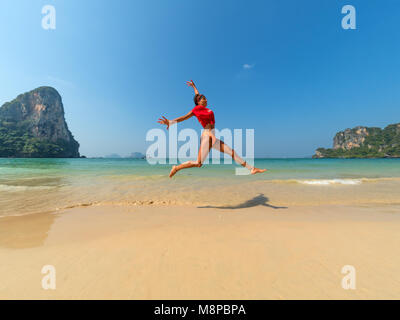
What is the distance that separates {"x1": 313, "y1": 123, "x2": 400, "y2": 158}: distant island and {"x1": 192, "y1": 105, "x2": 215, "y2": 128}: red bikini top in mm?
114424

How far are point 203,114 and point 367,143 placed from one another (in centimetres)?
12786

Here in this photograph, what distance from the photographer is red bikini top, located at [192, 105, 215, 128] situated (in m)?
4.11

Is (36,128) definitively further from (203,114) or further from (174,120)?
(203,114)

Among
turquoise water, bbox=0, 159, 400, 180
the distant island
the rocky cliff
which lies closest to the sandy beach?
turquoise water, bbox=0, 159, 400, 180

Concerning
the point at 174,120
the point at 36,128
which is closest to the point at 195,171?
the point at 174,120

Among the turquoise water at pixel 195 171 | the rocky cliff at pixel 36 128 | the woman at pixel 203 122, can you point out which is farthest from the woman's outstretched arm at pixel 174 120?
the rocky cliff at pixel 36 128

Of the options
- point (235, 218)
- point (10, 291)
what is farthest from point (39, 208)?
point (235, 218)

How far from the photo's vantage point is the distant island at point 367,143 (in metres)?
75.9

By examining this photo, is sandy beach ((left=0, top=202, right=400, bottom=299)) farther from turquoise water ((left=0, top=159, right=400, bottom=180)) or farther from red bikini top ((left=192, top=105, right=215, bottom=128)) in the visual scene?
turquoise water ((left=0, top=159, right=400, bottom=180))

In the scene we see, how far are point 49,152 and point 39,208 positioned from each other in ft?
367

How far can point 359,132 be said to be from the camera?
339 ft

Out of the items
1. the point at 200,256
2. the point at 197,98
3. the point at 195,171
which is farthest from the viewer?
the point at 195,171

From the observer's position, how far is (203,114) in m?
4.11
